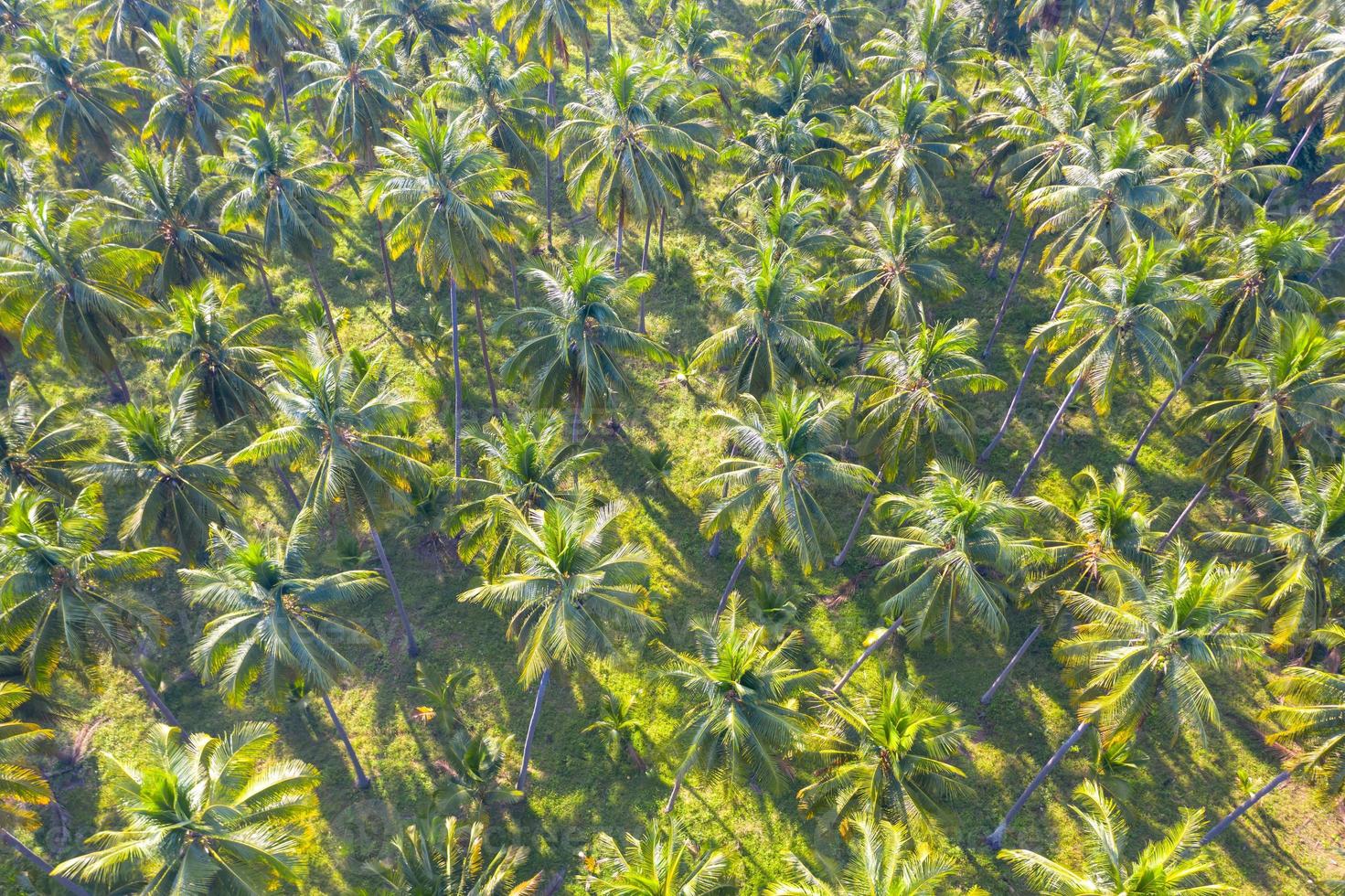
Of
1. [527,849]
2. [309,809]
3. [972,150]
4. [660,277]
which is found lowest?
[527,849]

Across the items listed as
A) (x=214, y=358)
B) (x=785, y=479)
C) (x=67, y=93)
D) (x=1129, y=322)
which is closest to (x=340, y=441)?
(x=214, y=358)

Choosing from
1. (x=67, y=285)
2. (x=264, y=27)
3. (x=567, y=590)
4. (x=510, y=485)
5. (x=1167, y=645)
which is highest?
(x=264, y=27)

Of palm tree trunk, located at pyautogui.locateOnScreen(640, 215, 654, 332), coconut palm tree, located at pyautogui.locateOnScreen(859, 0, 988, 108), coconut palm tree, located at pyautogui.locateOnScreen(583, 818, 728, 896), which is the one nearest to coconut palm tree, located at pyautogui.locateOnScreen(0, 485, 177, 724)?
coconut palm tree, located at pyautogui.locateOnScreen(583, 818, 728, 896)

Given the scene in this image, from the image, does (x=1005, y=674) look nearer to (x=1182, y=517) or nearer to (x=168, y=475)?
(x=1182, y=517)

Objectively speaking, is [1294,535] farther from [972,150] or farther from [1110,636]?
[972,150]

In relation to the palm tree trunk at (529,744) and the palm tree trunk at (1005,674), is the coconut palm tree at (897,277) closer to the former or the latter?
the palm tree trunk at (1005,674)

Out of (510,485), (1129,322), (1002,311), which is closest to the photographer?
(510,485)

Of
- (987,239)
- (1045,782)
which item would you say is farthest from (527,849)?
(987,239)
